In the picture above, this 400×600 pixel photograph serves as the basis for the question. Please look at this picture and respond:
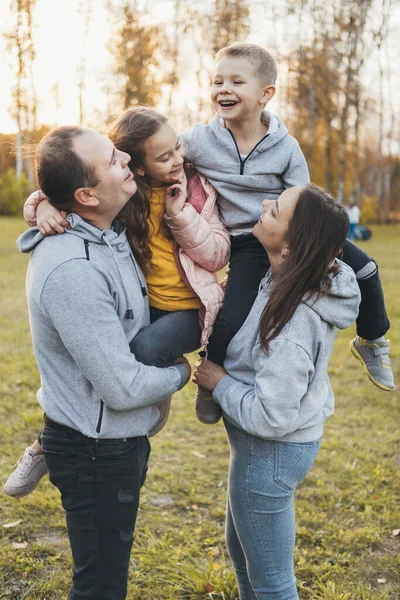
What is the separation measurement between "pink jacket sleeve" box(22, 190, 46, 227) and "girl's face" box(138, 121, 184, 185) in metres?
0.38

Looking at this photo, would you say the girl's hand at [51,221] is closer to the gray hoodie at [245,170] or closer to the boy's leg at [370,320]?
the gray hoodie at [245,170]

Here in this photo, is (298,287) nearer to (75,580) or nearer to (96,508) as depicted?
(96,508)

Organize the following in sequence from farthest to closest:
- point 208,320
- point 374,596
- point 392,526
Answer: point 392,526
point 374,596
point 208,320

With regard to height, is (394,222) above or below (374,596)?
below

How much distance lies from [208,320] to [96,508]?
76 centimetres

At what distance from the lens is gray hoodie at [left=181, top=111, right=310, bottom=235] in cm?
258

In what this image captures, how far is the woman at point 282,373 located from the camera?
6.78 feet

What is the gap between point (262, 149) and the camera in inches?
103

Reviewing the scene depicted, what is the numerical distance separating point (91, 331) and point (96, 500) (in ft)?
1.96

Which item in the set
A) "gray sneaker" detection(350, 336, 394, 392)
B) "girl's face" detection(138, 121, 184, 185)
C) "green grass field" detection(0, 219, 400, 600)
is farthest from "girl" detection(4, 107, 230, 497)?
"green grass field" detection(0, 219, 400, 600)

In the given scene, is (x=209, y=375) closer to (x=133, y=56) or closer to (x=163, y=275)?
(x=163, y=275)

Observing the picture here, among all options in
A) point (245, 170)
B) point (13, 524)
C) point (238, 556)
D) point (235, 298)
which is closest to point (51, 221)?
point (235, 298)

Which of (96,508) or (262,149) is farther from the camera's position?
(262,149)

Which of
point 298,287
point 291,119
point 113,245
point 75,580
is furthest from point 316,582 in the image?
point 291,119
